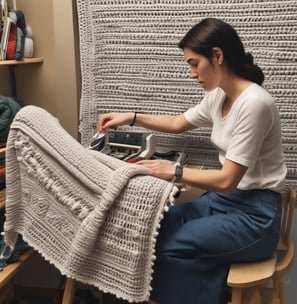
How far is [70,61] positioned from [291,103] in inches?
41.0

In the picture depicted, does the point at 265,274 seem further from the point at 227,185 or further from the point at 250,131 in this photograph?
the point at 250,131

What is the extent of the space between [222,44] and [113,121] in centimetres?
61

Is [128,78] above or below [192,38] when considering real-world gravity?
below

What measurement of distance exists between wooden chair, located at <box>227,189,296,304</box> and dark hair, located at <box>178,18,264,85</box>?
0.57m

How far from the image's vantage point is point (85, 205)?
1132 mm

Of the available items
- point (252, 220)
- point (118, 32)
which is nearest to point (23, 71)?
point (118, 32)

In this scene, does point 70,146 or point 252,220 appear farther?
point 252,220

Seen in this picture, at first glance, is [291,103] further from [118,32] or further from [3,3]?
[3,3]

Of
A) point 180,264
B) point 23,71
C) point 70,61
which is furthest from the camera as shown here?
point 23,71

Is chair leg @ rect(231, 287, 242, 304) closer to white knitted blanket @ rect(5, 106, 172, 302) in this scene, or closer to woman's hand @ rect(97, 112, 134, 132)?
white knitted blanket @ rect(5, 106, 172, 302)

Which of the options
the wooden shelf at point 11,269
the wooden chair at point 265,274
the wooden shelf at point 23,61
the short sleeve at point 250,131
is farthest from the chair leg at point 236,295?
the wooden shelf at point 23,61

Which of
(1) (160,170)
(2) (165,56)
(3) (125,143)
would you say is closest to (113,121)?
(3) (125,143)

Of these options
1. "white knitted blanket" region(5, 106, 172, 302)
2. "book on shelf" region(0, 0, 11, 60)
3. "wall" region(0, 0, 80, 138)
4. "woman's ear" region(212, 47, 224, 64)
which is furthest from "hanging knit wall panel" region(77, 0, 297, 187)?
"white knitted blanket" region(5, 106, 172, 302)

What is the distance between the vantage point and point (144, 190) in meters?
1.08
